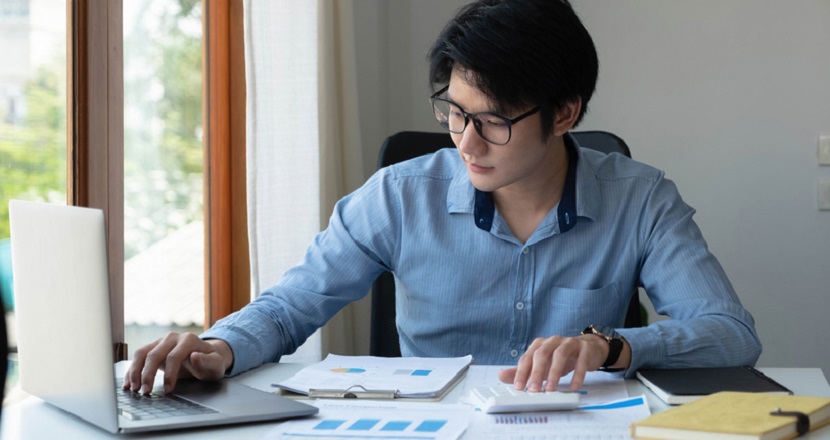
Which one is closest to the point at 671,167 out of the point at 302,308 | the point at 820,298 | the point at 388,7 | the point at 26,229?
the point at 820,298

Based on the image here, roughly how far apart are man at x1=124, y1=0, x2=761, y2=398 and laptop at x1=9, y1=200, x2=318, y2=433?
267mm

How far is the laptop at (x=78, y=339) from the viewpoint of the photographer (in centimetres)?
87

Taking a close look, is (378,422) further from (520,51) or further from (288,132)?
(288,132)

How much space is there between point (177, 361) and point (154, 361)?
0.09 ft

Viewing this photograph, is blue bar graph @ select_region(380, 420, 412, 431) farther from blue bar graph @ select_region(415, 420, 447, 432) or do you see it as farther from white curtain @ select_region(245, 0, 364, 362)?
white curtain @ select_region(245, 0, 364, 362)

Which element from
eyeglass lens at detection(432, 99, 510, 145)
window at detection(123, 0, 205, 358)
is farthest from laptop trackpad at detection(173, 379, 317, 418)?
window at detection(123, 0, 205, 358)

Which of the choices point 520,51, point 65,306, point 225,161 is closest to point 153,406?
point 65,306

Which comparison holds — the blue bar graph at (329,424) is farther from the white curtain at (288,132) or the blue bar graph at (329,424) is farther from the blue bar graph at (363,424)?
the white curtain at (288,132)

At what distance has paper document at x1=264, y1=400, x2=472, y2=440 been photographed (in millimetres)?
961

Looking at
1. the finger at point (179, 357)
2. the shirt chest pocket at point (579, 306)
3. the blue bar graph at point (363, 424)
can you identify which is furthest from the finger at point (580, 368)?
the finger at point (179, 357)

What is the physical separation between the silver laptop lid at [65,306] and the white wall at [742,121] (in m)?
1.98

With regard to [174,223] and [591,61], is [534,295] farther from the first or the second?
[174,223]

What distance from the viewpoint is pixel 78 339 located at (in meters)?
0.91

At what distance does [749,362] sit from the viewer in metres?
1.34
